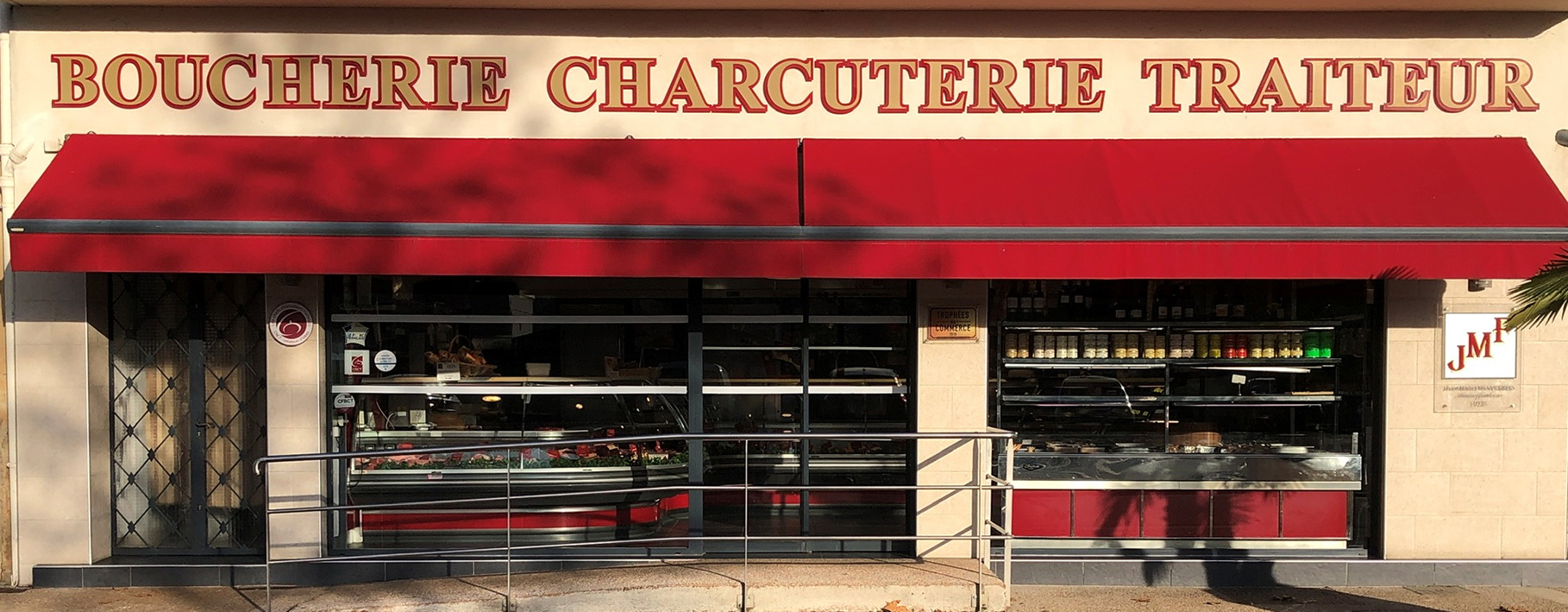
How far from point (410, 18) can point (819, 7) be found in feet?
9.33

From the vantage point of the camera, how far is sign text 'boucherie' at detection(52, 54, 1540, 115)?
774 cm

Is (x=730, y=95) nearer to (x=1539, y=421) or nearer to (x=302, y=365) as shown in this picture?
(x=302, y=365)

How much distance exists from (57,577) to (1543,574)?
10.2 metres

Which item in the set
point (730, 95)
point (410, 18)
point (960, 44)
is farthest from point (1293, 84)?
point (410, 18)

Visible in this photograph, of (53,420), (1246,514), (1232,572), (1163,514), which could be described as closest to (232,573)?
(53,420)

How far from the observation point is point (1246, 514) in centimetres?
805

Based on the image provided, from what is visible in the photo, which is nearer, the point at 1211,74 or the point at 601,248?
the point at 601,248

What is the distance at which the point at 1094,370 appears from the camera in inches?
323

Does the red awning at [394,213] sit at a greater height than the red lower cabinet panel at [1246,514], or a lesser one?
A: greater

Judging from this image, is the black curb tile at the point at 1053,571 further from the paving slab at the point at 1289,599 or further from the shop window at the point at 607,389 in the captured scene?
the shop window at the point at 607,389

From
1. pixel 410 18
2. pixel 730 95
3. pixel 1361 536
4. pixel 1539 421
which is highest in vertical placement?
pixel 410 18

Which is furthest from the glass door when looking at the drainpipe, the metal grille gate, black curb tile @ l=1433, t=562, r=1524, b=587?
the drainpipe

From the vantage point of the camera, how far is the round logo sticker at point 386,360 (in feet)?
26.5

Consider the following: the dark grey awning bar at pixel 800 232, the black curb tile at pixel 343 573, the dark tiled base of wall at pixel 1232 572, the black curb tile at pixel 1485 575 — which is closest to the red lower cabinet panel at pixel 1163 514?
the dark tiled base of wall at pixel 1232 572
